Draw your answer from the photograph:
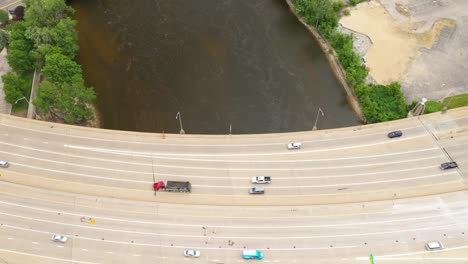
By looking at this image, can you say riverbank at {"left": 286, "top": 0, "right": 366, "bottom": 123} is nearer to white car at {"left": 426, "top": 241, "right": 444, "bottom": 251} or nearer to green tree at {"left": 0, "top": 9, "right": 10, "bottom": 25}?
white car at {"left": 426, "top": 241, "right": 444, "bottom": 251}

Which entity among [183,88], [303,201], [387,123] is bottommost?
[303,201]

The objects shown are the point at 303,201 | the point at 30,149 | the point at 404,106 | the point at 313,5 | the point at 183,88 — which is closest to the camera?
the point at 303,201

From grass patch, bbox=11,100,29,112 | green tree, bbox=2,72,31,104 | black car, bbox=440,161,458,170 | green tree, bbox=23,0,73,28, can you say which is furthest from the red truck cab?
black car, bbox=440,161,458,170

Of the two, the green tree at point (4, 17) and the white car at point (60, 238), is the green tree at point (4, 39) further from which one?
the white car at point (60, 238)

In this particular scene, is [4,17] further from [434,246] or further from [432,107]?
[434,246]

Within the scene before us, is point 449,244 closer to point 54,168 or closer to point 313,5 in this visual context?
point 313,5

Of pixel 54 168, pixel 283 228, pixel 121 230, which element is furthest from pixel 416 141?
pixel 54 168
